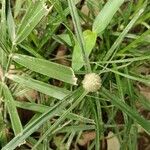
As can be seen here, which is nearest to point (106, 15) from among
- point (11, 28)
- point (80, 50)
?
point (80, 50)

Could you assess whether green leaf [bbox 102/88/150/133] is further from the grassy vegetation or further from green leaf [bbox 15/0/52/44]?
green leaf [bbox 15/0/52/44]

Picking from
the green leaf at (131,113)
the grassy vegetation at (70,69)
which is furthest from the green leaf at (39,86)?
the green leaf at (131,113)

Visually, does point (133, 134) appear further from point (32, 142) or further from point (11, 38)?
point (11, 38)

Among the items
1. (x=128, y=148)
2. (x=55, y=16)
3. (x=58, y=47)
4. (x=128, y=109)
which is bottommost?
(x=128, y=148)

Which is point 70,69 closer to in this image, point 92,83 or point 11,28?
point 92,83

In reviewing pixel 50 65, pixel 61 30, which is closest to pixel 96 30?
pixel 50 65

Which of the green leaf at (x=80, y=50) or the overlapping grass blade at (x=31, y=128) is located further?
the green leaf at (x=80, y=50)

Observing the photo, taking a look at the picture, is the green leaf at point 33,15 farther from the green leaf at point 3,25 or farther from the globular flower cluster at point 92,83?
the globular flower cluster at point 92,83
